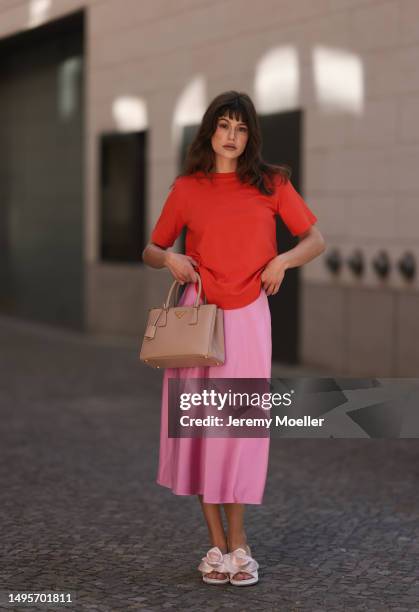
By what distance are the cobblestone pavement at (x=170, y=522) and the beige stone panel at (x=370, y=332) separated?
6.93 feet

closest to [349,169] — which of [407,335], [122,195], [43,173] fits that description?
[407,335]

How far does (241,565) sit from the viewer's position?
4.21 metres

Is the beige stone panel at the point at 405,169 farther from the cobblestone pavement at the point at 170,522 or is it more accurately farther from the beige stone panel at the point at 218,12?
the cobblestone pavement at the point at 170,522

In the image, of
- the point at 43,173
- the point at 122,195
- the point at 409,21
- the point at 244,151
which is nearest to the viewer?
the point at 244,151

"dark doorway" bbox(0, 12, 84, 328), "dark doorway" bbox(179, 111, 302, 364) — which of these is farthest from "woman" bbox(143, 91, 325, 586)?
"dark doorway" bbox(0, 12, 84, 328)

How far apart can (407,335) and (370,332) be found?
0.48 meters

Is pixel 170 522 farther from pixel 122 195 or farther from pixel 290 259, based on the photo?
pixel 122 195

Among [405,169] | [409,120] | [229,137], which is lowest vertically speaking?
[229,137]

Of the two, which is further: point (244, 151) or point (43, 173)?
point (43, 173)

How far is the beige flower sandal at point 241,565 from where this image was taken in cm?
421

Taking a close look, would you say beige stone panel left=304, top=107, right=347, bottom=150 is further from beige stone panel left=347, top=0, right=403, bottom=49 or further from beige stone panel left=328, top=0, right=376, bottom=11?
beige stone panel left=328, top=0, right=376, bottom=11

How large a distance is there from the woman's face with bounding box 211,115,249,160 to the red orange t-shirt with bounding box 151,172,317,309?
0.09 m

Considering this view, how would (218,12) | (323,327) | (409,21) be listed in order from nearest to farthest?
(409,21), (323,327), (218,12)

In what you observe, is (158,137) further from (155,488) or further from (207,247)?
(207,247)
